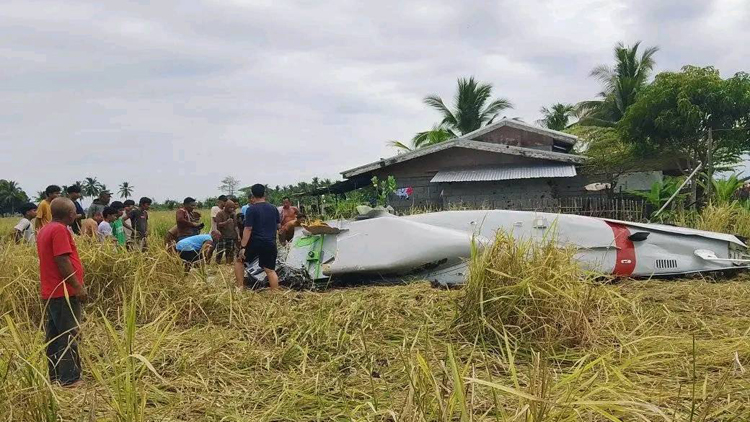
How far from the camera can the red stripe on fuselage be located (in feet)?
20.2

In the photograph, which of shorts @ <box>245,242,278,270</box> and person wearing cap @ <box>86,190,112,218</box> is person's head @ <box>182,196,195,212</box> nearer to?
person wearing cap @ <box>86,190,112,218</box>

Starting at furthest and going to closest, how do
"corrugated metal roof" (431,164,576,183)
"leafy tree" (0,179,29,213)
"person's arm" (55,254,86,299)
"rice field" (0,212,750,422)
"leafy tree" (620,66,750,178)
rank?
"leafy tree" (0,179,29,213)
"corrugated metal roof" (431,164,576,183)
"leafy tree" (620,66,750,178)
"person's arm" (55,254,86,299)
"rice field" (0,212,750,422)

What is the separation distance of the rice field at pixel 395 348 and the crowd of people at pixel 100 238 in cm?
20

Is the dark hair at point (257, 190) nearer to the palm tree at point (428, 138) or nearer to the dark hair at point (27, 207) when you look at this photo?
Result: the dark hair at point (27, 207)

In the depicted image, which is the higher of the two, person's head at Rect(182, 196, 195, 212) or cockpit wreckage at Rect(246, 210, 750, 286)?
person's head at Rect(182, 196, 195, 212)

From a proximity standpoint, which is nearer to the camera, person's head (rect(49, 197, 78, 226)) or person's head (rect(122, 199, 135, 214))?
person's head (rect(49, 197, 78, 226))

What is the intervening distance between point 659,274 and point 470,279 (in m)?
3.28

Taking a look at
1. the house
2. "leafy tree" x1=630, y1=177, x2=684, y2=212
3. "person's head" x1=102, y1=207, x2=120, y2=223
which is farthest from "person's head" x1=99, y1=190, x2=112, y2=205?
"leafy tree" x1=630, y1=177, x2=684, y2=212

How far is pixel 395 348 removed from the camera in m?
3.67

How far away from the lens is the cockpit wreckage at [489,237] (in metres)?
6.13

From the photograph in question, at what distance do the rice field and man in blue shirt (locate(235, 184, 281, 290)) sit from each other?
2.62ft

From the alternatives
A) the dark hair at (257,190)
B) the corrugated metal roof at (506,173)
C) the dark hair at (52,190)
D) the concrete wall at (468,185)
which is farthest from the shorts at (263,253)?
the corrugated metal roof at (506,173)

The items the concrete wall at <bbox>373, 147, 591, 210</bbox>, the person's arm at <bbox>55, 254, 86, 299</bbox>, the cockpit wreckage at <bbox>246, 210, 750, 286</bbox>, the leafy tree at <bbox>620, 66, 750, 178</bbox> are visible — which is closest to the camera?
the person's arm at <bbox>55, 254, 86, 299</bbox>

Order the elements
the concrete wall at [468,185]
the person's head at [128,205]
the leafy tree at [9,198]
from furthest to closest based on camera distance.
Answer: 1. the leafy tree at [9,198]
2. the concrete wall at [468,185]
3. the person's head at [128,205]
